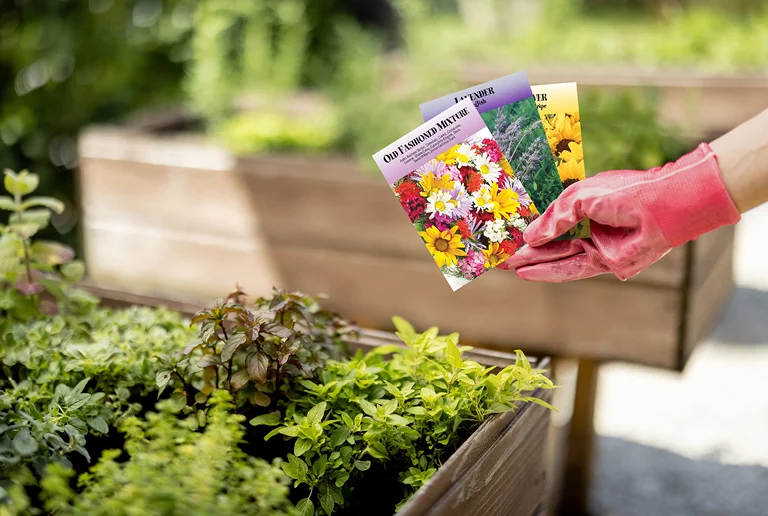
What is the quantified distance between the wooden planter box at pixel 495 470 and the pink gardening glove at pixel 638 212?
205 millimetres

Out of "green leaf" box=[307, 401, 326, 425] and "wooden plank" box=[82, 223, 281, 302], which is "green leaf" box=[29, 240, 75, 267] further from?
"wooden plank" box=[82, 223, 281, 302]

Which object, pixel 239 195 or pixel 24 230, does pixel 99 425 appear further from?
pixel 239 195

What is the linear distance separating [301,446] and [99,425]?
12.1 inches

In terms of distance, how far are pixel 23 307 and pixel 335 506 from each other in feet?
2.31

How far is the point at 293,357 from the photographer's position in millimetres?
1233

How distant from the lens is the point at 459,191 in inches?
50.2

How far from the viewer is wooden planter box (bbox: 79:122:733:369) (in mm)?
2184

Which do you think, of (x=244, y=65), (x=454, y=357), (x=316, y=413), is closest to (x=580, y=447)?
(x=454, y=357)

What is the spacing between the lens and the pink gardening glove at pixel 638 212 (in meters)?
1.20

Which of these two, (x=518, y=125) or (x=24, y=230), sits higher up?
(x=518, y=125)

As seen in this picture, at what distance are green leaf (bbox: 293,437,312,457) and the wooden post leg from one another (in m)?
1.21

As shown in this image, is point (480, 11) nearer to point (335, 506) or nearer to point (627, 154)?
point (627, 154)

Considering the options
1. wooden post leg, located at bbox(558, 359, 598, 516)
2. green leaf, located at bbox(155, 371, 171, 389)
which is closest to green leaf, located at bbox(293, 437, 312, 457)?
green leaf, located at bbox(155, 371, 171, 389)

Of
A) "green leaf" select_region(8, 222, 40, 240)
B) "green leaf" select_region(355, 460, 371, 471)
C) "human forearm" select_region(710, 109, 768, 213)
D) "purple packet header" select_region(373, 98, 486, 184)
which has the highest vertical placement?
"purple packet header" select_region(373, 98, 486, 184)
